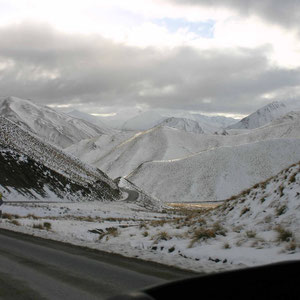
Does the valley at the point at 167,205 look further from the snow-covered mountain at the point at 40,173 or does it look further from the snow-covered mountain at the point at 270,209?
the snow-covered mountain at the point at 40,173

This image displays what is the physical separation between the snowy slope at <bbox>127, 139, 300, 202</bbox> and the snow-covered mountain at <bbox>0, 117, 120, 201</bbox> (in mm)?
35182

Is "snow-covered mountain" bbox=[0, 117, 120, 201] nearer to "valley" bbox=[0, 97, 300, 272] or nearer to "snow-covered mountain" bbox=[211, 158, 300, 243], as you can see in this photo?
"valley" bbox=[0, 97, 300, 272]

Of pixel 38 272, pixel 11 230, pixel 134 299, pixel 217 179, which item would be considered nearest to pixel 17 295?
pixel 38 272

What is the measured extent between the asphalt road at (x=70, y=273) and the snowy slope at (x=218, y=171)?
314ft

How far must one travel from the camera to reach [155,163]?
13962 cm

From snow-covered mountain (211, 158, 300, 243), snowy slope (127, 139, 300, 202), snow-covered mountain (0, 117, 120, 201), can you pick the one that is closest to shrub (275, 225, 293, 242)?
snow-covered mountain (211, 158, 300, 243)

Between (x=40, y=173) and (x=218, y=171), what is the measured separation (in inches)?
2731

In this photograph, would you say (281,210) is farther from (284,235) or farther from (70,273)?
(70,273)

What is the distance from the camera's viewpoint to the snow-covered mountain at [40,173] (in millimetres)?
Result: 51188

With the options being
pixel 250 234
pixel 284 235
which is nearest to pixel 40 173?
pixel 250 234

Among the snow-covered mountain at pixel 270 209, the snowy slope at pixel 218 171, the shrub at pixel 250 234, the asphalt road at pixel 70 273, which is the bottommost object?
the asphalt road at pixel 70 273

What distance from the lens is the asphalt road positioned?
5.96 meters

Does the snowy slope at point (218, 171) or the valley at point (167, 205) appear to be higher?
the snowy slope at point (218, 171)

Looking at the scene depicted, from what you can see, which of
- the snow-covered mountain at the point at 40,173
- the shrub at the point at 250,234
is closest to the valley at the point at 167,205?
the shrub at the point at 250,234
